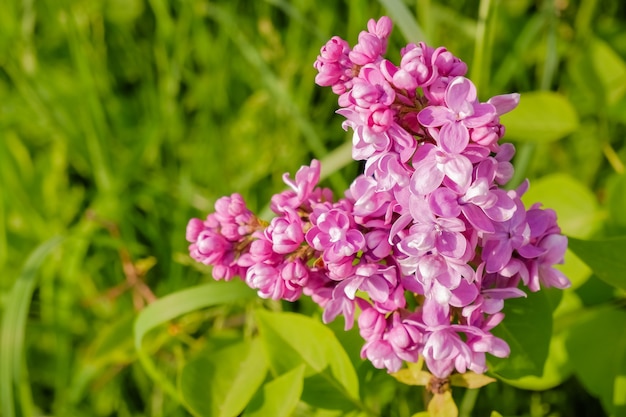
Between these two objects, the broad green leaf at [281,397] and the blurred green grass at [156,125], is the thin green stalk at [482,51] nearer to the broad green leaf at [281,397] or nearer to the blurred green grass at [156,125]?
the blurred green grass at [156,125]

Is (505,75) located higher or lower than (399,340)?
lower

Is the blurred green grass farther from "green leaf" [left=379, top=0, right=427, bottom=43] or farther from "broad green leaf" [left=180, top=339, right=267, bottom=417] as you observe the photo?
"broad green leaf" [left=180, top=339, right=267, bottom=417]

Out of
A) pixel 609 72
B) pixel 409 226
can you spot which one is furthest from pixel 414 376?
pixel 609 72

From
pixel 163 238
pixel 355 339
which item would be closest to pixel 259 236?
pixel 355 339

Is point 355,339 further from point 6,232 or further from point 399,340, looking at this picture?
point 6,232

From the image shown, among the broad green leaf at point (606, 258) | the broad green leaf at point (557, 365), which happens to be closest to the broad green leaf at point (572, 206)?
the broad green leaf at point (557, 365)
